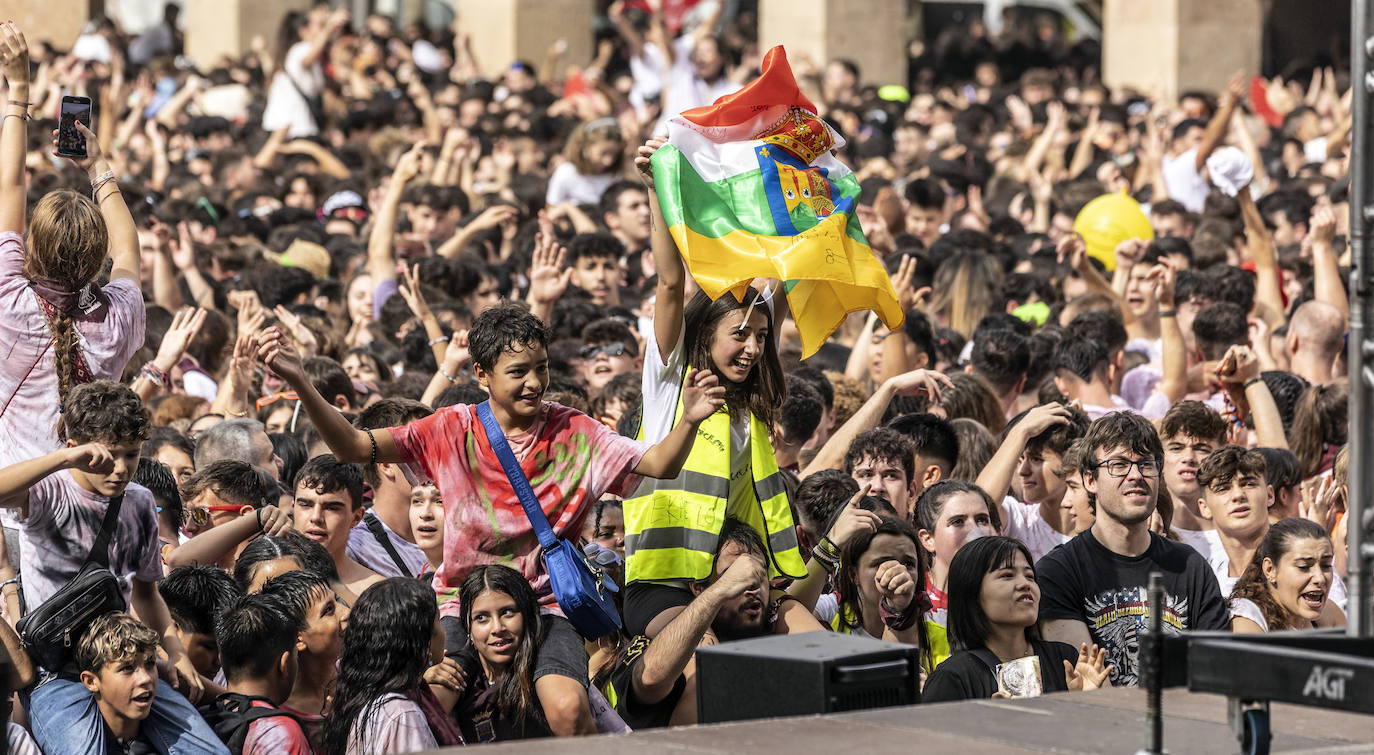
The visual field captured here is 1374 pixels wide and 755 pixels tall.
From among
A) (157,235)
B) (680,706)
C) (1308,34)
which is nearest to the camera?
(680,706)

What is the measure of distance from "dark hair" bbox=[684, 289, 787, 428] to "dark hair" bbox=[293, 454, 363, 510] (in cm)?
127

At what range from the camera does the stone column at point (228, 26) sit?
2553 centimetres

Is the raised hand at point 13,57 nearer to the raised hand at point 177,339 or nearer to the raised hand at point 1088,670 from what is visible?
the raised hand at point 177,339

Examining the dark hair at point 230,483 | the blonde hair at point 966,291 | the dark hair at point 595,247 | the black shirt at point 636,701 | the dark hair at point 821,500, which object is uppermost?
the dark hair at point 595,247

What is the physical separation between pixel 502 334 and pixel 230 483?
4.53ft

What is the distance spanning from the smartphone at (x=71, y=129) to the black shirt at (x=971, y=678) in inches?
130

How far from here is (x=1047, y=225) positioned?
14984 millimetres

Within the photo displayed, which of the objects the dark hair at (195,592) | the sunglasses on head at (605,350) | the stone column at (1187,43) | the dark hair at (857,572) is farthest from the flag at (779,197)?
the stone column at (1187,43)

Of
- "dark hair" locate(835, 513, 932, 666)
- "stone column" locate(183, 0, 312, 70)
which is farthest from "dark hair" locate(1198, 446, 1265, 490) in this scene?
"stone column" locate(183, 0, 312, 70)

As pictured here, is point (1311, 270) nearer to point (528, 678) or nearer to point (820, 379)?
point (820, 379)

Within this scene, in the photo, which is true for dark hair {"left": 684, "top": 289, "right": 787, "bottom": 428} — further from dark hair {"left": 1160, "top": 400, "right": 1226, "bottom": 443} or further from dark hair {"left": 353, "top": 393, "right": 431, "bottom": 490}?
dark hair {"left": 1160, "top": 400, "right": 1226, "bottom": 443}

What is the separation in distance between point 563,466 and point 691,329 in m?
0.67

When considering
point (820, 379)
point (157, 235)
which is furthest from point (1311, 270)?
point (157, 235)

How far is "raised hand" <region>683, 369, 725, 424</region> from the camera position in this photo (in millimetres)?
5469
